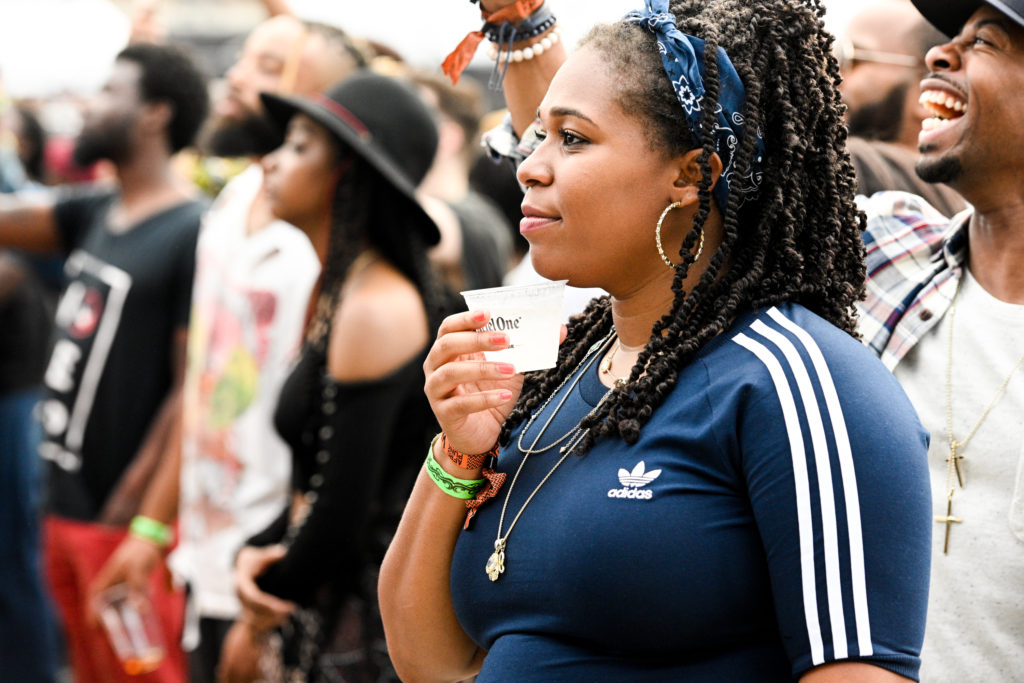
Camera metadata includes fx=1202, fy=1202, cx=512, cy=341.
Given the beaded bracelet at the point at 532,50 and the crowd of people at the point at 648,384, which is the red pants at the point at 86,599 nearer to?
the crowd of people at the point at 648,384

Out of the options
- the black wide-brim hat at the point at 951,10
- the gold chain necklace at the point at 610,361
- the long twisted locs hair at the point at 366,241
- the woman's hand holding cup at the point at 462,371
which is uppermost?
the black wide-brim hat at the point at 951,10

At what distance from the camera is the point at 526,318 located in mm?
2053

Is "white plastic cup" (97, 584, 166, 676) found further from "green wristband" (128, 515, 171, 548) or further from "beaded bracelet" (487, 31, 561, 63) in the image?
"beaded bracelet" (487, 31, 561, 63)

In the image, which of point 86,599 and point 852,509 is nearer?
point 852,509

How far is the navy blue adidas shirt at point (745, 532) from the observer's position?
1.73 m

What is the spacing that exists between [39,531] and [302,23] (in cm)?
296

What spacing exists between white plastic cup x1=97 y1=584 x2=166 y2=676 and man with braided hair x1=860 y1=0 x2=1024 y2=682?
332 centimetres

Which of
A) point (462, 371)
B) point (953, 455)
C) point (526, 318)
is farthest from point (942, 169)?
point (462, 371)

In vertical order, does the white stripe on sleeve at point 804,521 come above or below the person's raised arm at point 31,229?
above

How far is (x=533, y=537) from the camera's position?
6.55 feet

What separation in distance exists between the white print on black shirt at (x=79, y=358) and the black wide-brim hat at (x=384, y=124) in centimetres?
139

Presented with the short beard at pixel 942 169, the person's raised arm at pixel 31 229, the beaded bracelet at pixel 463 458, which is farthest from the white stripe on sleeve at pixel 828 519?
the person's raised arm at pixel 31 229

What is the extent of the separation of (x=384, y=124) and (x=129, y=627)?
2.29 metres

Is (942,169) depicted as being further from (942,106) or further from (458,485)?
(458,485)
